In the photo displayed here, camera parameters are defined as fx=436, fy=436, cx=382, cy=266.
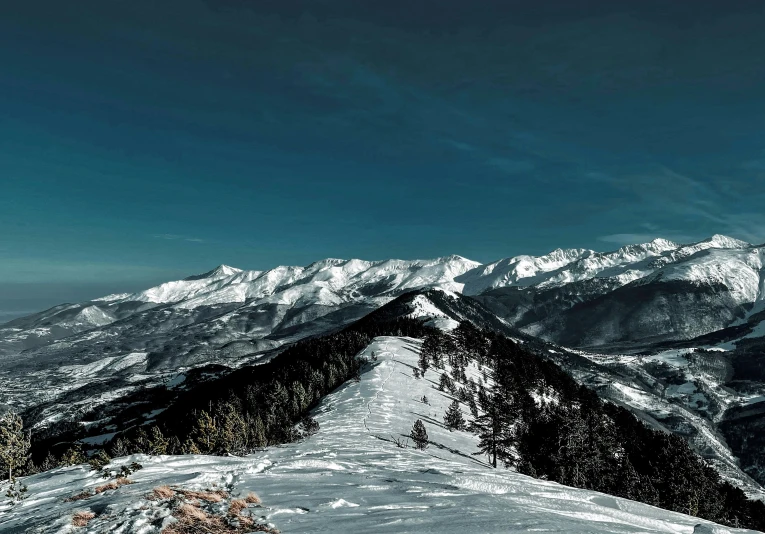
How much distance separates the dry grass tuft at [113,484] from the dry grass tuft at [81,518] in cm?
424

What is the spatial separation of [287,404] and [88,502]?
8392 centimetres

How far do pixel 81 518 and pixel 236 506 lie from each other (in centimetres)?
466

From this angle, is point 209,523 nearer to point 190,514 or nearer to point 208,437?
point 190,514

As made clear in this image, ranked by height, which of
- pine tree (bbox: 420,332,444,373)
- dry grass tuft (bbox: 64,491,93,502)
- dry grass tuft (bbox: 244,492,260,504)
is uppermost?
pine tree (bbox: 420,332,444,373)

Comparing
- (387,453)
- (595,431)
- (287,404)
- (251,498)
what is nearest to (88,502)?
(251,498)

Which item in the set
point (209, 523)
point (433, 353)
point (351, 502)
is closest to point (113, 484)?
point (209, 523)

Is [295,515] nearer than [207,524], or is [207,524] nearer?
[207,524]

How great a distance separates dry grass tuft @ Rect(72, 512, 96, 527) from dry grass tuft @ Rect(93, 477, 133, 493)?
424cm

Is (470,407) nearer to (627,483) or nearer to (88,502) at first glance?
(627,483)

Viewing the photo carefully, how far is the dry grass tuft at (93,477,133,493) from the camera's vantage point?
58.4 feet

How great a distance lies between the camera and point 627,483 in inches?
2429

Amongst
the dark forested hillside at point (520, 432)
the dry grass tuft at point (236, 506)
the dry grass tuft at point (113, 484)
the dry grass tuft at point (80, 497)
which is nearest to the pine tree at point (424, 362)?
the dark forested hillside at point (520, 432)

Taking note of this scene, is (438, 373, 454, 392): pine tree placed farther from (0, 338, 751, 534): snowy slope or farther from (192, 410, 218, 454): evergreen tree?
(0, 338, 751, 534): snowy slope


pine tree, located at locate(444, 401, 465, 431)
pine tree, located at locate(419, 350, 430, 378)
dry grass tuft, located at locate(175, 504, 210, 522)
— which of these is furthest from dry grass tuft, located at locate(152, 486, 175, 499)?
pine tree, located at locate(419, 350, 430, 378)
